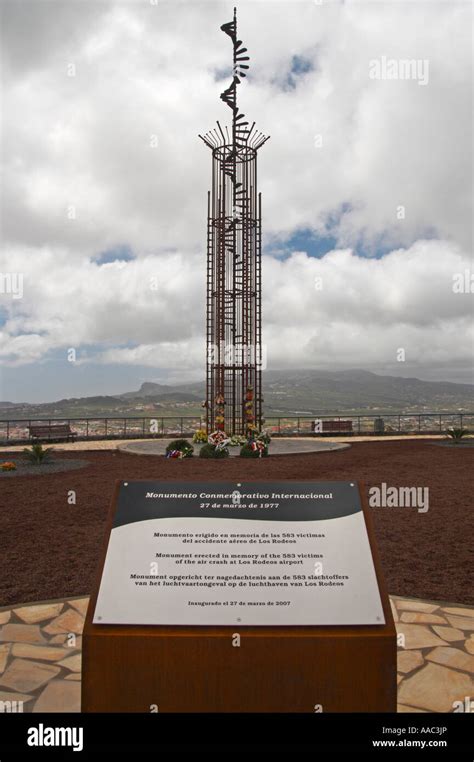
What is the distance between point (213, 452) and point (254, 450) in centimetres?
126

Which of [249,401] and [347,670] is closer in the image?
[347,670]

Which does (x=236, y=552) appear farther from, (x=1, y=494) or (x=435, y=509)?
(x=1, y=494)

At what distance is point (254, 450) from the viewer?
1642cm

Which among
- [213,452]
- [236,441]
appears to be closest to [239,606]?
[213,452]

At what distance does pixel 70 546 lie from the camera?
7.06 meters

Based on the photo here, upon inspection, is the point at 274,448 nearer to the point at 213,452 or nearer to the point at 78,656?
the point at 213,452

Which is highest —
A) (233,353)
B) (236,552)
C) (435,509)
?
(233,353)

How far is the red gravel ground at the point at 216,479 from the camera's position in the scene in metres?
5.84

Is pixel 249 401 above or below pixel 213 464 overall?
above

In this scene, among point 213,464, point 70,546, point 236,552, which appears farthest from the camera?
point 213,464

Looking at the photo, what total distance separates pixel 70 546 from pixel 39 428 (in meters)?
17.0
